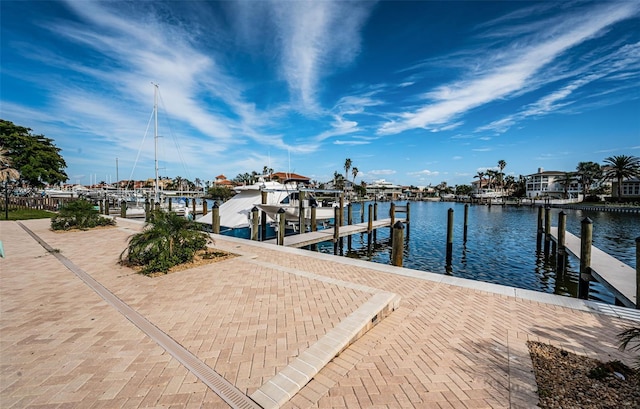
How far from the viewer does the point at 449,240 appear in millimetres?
14477

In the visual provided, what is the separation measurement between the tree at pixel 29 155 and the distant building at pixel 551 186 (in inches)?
4114

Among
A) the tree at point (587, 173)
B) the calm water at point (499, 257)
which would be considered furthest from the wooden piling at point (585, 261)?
the tree at point (587, 173)

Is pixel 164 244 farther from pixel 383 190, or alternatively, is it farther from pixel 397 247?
pixel 383 190

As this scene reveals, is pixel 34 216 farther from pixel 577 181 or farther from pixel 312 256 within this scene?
pixel 577 181

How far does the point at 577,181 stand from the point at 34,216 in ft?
356

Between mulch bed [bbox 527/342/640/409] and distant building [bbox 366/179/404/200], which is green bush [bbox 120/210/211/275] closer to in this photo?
mulch bed [bbox 527/342/640/409]

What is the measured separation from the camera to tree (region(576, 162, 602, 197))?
232 ft

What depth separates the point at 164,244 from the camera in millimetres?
7508

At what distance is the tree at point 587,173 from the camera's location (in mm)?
70725

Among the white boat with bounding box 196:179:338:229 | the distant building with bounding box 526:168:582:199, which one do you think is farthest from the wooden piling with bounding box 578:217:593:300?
the distant building with bounding box 526:168:582:199

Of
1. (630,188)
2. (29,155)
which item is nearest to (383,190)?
(630,188)

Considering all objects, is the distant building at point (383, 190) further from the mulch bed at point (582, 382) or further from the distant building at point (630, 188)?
the mulch bed at point (582, 382)

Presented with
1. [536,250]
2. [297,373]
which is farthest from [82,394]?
[536,250]

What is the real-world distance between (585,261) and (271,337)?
8470 mm
